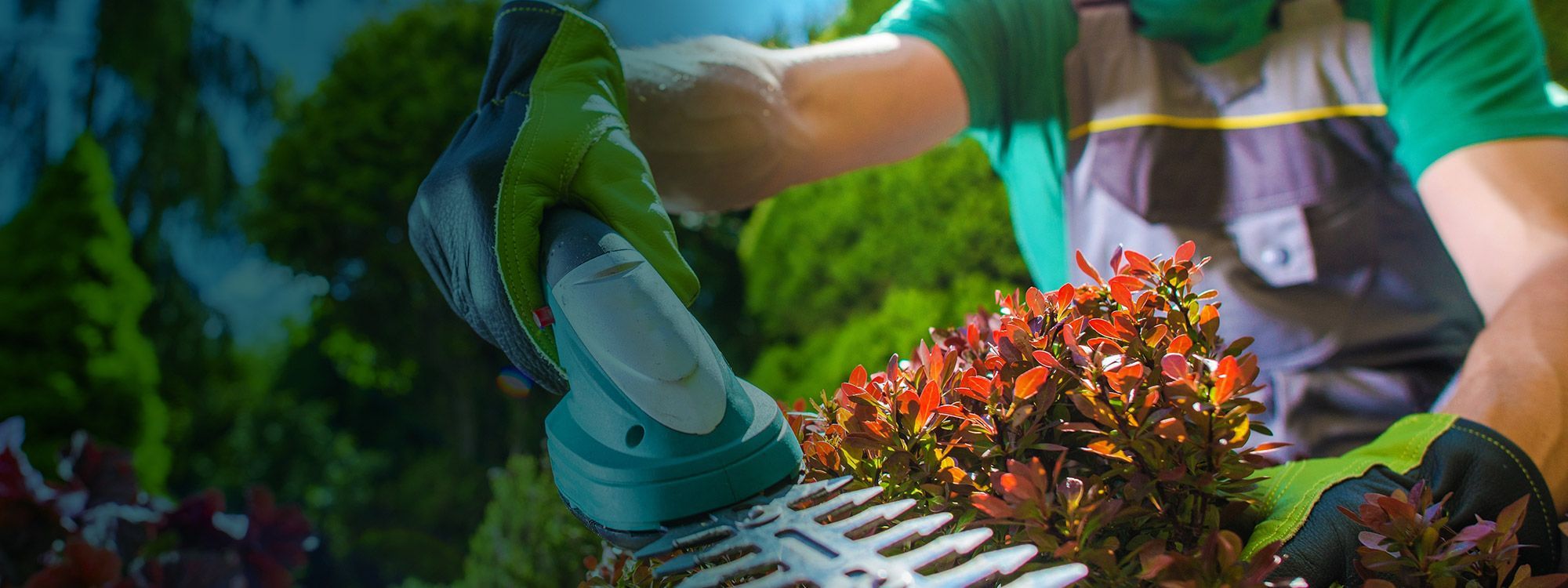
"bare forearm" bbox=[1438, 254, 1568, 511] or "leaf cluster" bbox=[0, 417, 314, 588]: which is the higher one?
"bare forearm" bbox=[1438, 254, 1568, 511]

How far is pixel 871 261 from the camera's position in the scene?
3.95m

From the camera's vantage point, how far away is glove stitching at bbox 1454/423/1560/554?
768mm

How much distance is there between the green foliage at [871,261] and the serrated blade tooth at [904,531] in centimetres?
273

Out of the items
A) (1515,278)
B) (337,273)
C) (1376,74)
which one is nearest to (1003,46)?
(1376,74)

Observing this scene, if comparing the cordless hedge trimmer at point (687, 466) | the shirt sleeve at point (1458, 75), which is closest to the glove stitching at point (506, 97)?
the cordless hedge trimmer at point (687, 466)

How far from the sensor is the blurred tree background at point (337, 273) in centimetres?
380

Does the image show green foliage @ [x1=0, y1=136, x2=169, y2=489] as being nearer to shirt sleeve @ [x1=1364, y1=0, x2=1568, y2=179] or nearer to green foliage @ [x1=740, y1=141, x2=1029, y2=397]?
green foliage @ [x1=740, y1=141, x2=1029, y2=397]

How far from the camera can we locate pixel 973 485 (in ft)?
2.15

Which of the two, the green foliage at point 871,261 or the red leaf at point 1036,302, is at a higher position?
the red leaf at point 1036,302

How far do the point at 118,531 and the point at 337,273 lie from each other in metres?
3.51

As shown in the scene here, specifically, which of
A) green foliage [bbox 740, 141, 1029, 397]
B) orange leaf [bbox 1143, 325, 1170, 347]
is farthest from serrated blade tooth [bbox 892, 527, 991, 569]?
green foliage [bbox 740, 141, 1029, 397]

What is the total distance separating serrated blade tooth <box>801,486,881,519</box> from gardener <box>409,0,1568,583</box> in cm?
29

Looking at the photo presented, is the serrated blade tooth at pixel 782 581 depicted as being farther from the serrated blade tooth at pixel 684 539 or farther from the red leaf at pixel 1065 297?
the red leaf at pixel 1065 297

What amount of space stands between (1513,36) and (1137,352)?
899 mm
